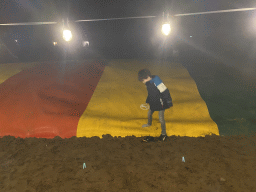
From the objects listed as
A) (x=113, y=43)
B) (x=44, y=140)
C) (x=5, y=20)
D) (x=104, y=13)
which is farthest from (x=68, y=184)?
(x=113, y=43)

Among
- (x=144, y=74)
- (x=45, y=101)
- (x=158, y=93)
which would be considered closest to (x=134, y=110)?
(x=158, y=93)

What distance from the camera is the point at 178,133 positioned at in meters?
3.89

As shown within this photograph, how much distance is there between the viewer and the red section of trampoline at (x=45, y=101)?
4008mm

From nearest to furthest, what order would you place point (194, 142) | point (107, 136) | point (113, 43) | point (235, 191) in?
point (235, 191) → point (194, 142) → point (107, 136) → point (113, 43)

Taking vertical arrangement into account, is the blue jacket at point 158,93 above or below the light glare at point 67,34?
below

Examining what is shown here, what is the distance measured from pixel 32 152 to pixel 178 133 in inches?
129

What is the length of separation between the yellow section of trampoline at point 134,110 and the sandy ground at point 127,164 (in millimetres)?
287

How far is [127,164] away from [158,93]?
152cm

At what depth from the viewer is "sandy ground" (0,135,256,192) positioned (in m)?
2.41

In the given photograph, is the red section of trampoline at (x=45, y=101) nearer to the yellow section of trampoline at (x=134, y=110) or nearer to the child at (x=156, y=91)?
the yellow section of trampoline at (x=134, y=110)

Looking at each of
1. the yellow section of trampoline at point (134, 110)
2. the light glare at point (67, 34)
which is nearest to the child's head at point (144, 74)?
the yellow section of trampoline at point (134, 110)

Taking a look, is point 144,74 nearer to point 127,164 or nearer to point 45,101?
point 127,164

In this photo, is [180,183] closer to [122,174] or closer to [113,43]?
[122,174]

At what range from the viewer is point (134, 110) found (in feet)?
15.6
